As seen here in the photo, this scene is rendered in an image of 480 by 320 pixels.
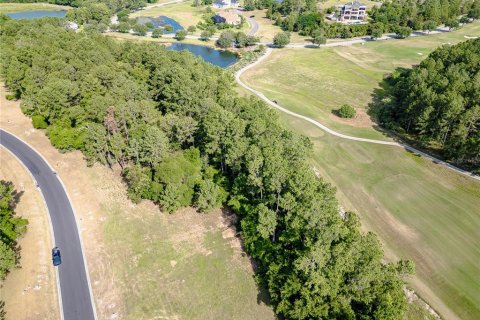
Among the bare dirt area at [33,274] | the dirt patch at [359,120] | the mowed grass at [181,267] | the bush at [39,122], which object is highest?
the bush at [39,122]

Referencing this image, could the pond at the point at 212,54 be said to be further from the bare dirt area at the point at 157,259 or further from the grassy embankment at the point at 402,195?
the bare dirt area at the point at 157,259

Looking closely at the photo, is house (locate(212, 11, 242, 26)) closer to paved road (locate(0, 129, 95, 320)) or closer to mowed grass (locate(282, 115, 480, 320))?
mowed grass (locate(282, 115, 480, 320))

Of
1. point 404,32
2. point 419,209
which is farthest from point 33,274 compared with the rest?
point 404,32

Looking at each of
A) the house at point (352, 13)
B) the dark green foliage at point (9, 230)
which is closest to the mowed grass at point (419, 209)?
the dark green foliage at point (9, 230)

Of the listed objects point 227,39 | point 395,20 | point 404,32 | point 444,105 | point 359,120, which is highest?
point 395,20

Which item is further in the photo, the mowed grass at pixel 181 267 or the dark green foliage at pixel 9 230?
the mowed grass at pixel 181 267

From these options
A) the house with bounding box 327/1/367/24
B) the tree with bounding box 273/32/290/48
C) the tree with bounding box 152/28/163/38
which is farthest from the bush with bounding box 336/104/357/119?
the house with bounding box 327/1/367/24

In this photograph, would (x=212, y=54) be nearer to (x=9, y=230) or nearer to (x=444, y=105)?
(x=444, y=105)
